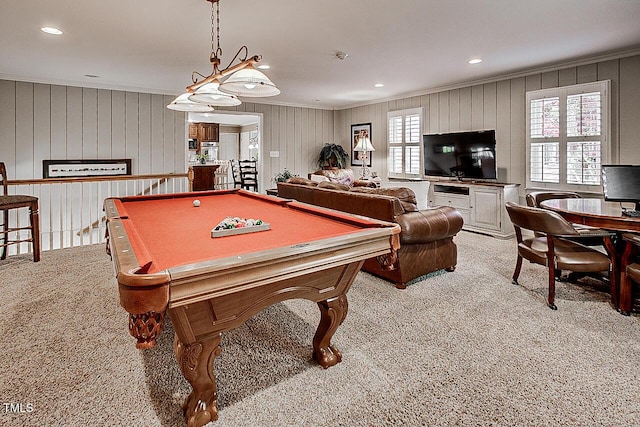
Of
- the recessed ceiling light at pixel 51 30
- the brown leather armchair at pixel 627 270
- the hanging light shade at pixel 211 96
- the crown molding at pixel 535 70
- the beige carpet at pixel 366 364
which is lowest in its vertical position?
the beige carpet at pixel 366 364

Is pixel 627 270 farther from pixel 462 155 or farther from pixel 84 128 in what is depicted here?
pixel 84 128

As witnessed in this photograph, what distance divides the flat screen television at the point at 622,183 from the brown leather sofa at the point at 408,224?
49.0 inches

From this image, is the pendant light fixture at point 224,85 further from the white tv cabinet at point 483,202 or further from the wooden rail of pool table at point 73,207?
the white tv cabinet at point 483,202

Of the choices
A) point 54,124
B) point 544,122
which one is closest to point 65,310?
point 54,124

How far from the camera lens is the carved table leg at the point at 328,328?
1.95 m

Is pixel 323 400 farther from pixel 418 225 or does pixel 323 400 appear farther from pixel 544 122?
pixel 544 122

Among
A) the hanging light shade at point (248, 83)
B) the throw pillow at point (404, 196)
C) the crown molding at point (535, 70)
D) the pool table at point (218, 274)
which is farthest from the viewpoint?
the crown molding at point (535, 70)

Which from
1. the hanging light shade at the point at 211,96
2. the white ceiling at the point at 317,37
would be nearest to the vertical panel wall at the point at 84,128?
the white ceiling at the point at 317,37

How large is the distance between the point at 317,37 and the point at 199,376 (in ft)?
11.1

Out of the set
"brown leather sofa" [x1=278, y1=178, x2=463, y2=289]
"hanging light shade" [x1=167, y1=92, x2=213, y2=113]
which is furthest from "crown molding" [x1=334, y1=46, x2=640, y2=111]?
"hanging light shade" [x1=167, y1=92, x2=213, y2=113]

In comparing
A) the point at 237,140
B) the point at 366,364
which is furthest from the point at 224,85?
the point at 237,140

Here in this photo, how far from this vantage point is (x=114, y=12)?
3.08 metres

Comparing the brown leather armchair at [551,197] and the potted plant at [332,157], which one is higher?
the potted plant at [332,157]

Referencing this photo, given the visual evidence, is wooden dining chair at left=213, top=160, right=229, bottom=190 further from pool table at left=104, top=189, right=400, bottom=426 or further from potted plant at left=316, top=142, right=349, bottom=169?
pool table at left=104, top=189, right=400, bottom=426
